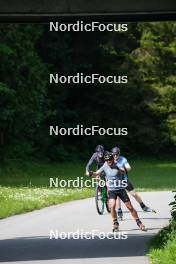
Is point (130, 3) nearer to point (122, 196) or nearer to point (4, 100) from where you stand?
point (122, 196)

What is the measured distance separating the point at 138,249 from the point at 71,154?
48.7 meters

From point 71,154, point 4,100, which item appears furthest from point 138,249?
point 71,154

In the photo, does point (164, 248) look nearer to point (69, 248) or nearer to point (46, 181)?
point (69, 248)

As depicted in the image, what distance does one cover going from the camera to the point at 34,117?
50.2m

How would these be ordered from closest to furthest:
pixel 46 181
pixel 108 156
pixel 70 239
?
pixel 108 156, pixel 70 239, pixel 46 181

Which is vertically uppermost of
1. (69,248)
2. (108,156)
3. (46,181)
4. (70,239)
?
(46,181)

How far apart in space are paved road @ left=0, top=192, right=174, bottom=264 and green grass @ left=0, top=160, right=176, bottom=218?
1136 millimetres

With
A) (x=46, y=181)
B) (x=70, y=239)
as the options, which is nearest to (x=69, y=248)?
(x=70, y=239)

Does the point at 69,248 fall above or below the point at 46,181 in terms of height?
below

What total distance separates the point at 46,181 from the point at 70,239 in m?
22.9

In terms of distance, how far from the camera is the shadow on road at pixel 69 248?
48.3ft

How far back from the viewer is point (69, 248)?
634 inches

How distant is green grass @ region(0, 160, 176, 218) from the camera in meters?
26.4

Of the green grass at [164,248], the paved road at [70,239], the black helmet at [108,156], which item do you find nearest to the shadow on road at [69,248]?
the paved road at [70,239]
